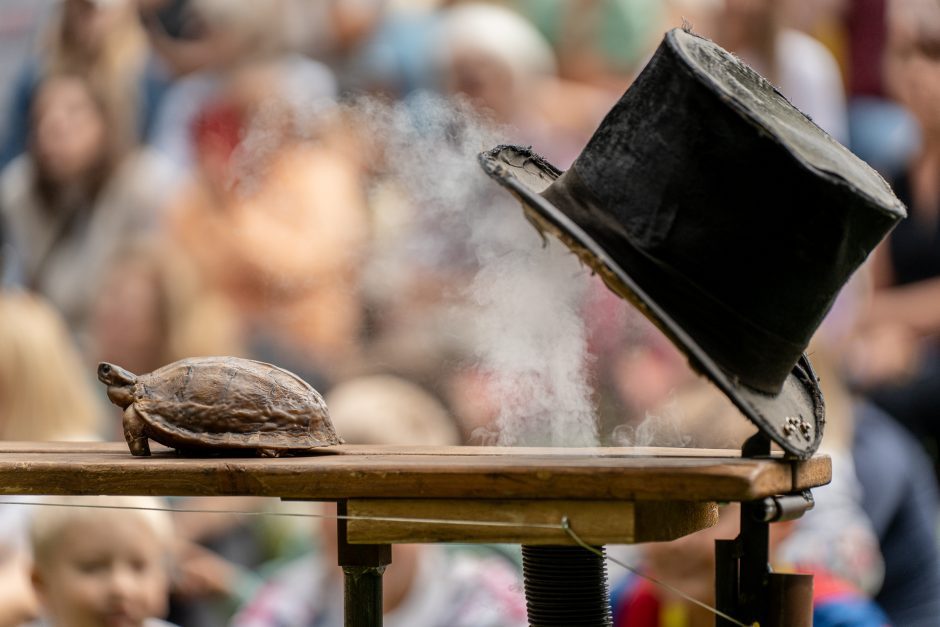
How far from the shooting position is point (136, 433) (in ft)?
7.64

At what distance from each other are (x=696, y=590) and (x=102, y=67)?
3.02m

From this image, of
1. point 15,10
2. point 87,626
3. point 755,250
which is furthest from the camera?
point 15,10

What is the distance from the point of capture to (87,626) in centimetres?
395

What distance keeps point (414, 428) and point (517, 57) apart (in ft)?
4.44

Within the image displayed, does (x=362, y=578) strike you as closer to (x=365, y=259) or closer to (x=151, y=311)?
(x=365, y=259)

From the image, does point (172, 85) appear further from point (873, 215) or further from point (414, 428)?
point (873, 215)

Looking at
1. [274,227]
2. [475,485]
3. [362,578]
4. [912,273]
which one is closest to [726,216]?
[475,485]

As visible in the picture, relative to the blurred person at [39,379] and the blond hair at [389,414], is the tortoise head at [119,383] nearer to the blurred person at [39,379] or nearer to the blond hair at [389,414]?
the blond hair at [389,414]

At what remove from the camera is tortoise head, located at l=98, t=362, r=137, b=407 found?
2.36 meters

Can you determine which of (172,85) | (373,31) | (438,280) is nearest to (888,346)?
(438,280)

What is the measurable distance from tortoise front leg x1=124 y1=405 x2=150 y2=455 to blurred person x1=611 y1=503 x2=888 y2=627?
157 cm

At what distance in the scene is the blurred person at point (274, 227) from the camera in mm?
4516

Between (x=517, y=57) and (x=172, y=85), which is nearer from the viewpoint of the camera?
(x=517, y=57)

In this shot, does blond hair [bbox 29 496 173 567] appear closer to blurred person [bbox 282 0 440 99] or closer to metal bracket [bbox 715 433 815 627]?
blurred person [bbox 282 0 440 99]
